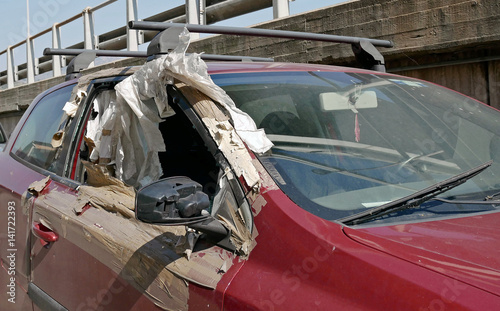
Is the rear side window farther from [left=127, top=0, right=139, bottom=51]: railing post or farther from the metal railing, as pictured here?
[left=127, top=0, right=139, bottom=51]: railing post

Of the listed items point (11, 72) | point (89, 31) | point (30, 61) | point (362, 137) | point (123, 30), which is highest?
point (89, 31)

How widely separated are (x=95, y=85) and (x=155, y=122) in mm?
700

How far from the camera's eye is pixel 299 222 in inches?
63.6

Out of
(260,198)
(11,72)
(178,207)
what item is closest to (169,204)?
(178,207)

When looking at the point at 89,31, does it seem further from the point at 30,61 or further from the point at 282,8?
the point at 282,8

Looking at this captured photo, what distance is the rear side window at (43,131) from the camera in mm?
3115

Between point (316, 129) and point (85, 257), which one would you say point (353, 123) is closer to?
point (316, 129)

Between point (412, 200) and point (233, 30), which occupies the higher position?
point (233, 30)

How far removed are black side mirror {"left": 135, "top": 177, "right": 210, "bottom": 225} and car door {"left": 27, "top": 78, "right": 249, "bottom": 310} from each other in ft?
0.50

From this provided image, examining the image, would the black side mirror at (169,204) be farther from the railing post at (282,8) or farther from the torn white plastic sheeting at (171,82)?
the railing post at (282,8)

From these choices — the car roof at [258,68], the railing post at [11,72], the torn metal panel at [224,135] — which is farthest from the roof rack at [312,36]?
the railing post at [11,72]

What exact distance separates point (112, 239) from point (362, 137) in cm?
106

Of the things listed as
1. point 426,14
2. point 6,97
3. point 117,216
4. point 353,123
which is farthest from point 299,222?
point 6,97

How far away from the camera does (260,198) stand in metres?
1.73
